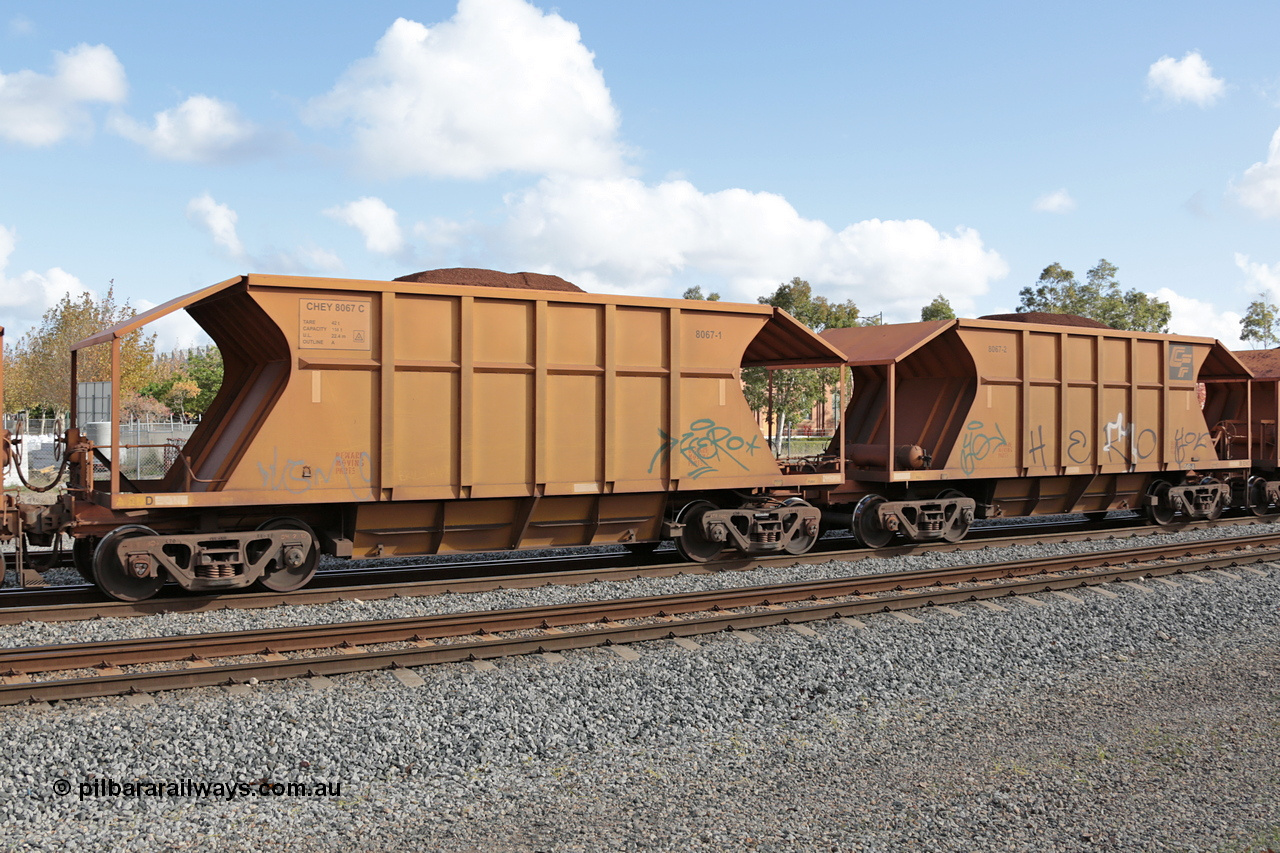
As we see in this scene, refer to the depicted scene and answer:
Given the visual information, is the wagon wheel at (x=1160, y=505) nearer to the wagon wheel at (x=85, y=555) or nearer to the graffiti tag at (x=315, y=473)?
the graffiti tag at (x=315, y=473)

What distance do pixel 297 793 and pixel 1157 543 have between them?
13.1 m

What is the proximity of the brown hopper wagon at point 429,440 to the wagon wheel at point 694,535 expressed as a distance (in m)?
0.03

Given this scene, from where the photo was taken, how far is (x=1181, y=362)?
16344mm

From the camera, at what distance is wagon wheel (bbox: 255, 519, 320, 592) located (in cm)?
947

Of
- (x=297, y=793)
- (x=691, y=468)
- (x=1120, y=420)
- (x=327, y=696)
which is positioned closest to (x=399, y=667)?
(x=327, y=696)

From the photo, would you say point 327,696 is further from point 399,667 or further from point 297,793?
point 297,793

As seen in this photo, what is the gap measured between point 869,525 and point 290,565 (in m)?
7.94

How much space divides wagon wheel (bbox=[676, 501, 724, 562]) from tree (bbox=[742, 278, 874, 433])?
2258cm

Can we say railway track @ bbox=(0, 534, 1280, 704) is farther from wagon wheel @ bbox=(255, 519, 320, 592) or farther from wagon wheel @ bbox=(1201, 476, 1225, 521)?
wagon wheel @ bbox=(1201, 476, 1225, 521)

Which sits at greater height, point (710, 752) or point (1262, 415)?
point (1262, 415)

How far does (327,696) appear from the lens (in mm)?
6484

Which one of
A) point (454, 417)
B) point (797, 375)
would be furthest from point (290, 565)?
point (797, 375)

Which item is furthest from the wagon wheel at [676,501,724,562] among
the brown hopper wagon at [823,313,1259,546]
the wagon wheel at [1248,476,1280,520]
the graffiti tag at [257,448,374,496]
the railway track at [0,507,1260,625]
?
the wagon wheel at [1248,476,1280,520]
